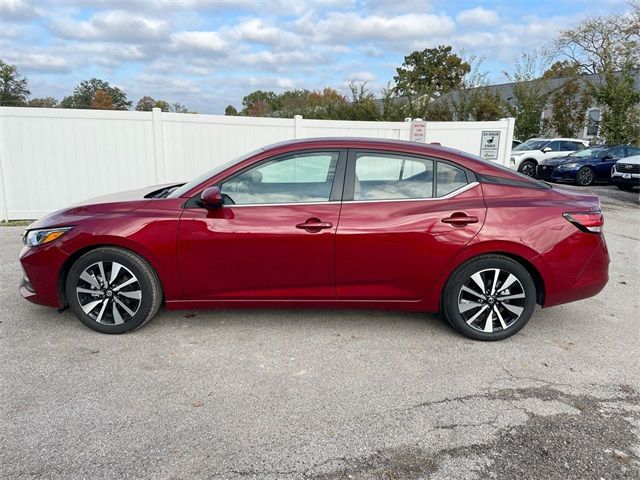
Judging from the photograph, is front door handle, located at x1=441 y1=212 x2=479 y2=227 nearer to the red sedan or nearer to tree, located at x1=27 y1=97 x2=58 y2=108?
the red sedan

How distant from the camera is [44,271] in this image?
3.60 metres

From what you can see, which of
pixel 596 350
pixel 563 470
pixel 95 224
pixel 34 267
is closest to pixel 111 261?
pixel 95 224

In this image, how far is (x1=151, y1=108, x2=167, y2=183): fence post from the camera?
8.46m

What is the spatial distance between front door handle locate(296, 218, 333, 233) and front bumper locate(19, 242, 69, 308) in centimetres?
185

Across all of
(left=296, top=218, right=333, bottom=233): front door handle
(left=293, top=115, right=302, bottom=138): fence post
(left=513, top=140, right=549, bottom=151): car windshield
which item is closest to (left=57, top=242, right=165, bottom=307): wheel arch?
(left=296, top=218, right=333, bottom=233): front door handle

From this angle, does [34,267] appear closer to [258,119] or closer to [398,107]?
[258,119]

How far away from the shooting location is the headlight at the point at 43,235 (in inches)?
140

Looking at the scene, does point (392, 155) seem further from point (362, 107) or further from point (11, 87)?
point (11, 87)

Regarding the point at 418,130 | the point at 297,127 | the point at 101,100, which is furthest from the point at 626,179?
the point at 101,100

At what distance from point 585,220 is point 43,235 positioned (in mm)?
4245

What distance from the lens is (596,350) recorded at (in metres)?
3.64

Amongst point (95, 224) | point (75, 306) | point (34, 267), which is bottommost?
point (75, 306)

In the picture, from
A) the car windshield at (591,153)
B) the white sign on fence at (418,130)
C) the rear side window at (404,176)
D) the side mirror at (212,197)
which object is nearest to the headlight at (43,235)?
the side mirror at (212,197)

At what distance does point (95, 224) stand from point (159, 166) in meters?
5.42
